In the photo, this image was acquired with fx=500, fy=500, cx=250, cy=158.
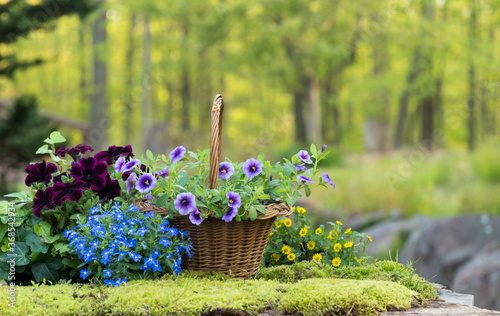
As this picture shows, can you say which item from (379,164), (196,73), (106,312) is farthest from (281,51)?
(106,312)

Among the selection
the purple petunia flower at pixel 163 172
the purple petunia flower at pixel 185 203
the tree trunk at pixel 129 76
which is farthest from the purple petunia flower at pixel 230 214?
the tree trunk at pixel 129 76

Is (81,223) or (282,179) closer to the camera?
(81,223)

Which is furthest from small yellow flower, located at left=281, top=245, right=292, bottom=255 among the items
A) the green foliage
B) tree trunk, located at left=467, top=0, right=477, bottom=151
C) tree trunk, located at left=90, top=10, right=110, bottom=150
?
tree trunk, located at left=467, top=0, right=477, bottom=151

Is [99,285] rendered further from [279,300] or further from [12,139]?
[12,139]

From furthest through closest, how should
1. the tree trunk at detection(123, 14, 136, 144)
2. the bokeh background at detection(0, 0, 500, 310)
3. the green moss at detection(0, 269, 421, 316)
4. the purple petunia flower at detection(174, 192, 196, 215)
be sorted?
the tree trunk at detection(123, 14, 136, 144) < the bokeh background at detection(0, 0, 500, 310) < the purple petunia flower at detection(174, 192, 196, 215) < the green moss at detection(0, 269, 421, 316)

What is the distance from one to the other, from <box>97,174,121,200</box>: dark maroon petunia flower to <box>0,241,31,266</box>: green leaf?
18.4 inches

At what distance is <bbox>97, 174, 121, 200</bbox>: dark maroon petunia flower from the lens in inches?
107

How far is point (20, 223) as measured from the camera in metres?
2.67

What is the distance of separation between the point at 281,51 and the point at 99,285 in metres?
12.9

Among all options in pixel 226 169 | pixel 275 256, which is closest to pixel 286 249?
pixel 275 256

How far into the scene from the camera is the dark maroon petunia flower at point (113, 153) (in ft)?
9.40

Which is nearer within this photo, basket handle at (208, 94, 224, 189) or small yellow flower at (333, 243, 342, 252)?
basket handle at (208, 94, 224, 189)

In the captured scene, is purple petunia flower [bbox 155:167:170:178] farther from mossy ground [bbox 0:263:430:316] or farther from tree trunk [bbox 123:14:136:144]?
tree trunk [bbox 123:14:136:144]

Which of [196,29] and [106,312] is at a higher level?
[196,29]
